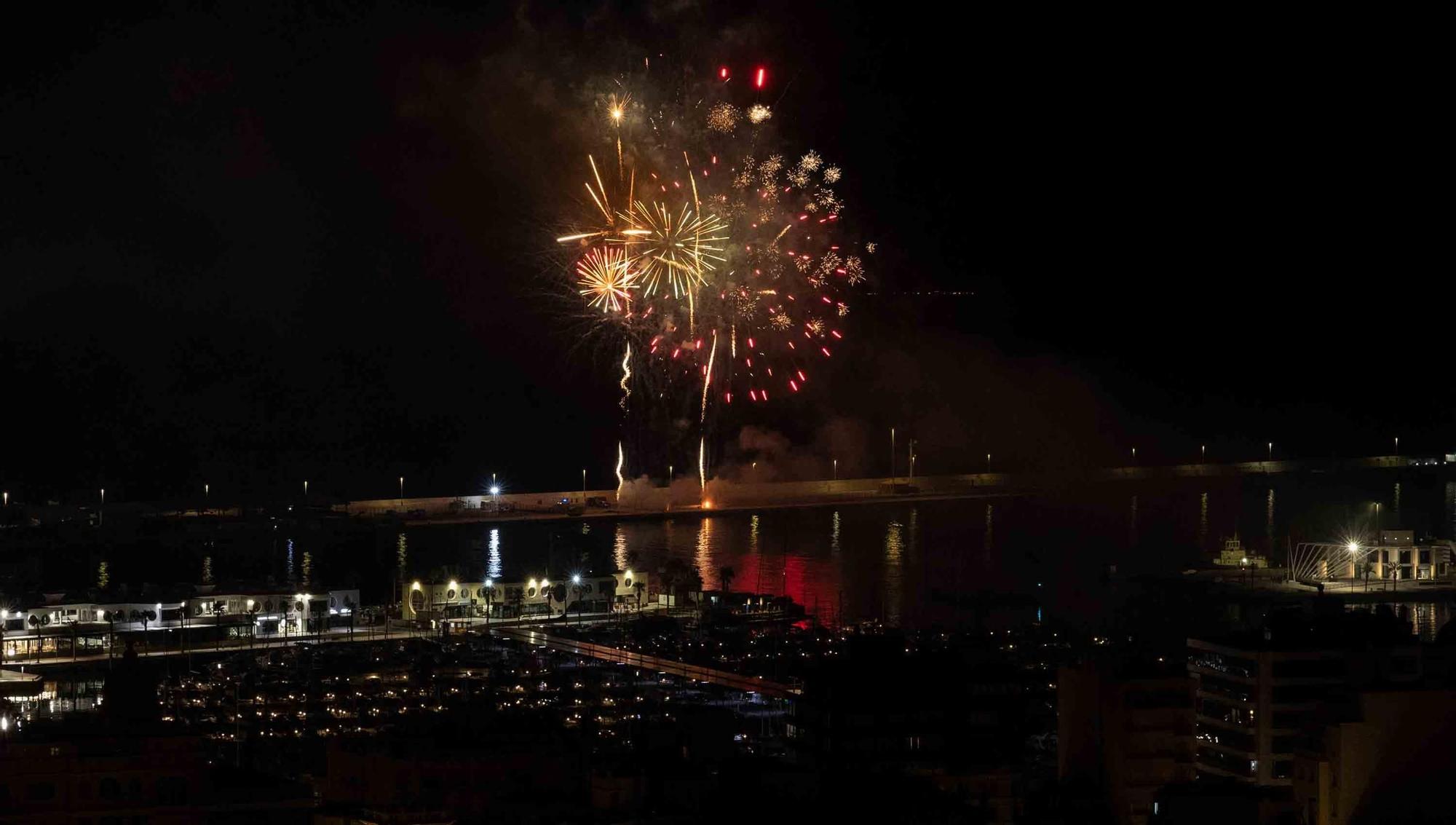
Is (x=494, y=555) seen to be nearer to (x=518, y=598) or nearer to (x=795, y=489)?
(x=518, y=598)

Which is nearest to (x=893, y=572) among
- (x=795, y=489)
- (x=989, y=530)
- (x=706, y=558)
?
(x=706, y=558)

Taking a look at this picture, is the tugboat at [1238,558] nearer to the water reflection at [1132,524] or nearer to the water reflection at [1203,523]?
the water reflection at [1203,523]

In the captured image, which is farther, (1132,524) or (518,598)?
(1132,524)

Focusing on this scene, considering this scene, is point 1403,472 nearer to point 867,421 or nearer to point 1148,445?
point 1148,445

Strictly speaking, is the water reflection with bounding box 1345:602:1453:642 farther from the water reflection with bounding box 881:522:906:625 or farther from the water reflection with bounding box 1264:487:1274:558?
the water reflection with bounding box 1264:487:1274:558

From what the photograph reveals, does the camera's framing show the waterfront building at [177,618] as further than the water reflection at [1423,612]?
No

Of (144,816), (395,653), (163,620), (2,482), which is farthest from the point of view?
(2,482)

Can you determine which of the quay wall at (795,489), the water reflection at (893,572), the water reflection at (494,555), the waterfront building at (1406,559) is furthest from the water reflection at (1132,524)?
the water reflection at (494,555)

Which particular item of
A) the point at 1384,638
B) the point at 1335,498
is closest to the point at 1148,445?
the point at 1335,498

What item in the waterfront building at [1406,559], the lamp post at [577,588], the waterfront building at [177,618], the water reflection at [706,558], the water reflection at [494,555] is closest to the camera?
the waterfront building at [177,618]
